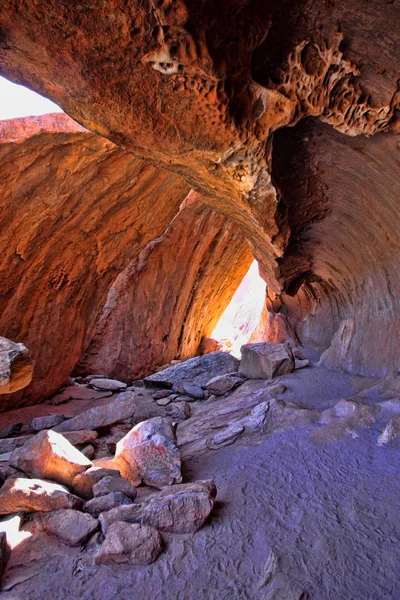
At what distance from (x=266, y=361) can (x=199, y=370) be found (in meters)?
2.11

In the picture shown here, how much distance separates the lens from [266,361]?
23.7 ft

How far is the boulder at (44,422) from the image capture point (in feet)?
18.2

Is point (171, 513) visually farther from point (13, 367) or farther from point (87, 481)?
point (13, 367)

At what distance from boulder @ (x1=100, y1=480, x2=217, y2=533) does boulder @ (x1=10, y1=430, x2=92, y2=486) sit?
874 mm

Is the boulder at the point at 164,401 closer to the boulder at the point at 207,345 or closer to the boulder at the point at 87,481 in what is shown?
the boulder at the point at 87,481

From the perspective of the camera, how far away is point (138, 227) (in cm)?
847

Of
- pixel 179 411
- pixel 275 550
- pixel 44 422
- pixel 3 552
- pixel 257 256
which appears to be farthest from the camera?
pixel 257 256

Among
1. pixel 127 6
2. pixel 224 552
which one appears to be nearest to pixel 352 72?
pixel 127 6

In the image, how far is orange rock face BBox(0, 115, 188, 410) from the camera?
18.1 feet

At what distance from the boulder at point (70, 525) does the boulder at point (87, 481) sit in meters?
0.38

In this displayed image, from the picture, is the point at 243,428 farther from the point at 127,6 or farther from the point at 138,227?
the point at 138,227

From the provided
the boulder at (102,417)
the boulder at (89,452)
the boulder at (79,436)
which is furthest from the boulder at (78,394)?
the boulder at (89,452)

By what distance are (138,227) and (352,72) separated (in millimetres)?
6341

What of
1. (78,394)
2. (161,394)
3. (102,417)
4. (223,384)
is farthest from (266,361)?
(78,394)
